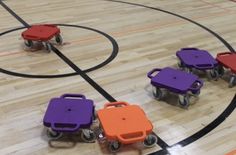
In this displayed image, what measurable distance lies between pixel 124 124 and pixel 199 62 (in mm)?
1170

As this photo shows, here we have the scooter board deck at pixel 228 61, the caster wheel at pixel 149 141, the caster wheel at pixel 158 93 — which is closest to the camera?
the caster wheel at pixel 149 141

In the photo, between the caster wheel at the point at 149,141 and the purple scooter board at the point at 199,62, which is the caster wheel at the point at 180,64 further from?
the caster wheel at the point at 149,141

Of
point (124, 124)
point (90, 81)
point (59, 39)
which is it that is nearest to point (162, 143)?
point (124, 124)

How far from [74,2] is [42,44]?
187 cm

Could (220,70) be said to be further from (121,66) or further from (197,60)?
(121,66)

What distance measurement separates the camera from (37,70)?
3.39 meters

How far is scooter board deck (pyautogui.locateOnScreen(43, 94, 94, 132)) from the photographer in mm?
2373

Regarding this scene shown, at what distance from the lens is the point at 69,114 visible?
245 cm

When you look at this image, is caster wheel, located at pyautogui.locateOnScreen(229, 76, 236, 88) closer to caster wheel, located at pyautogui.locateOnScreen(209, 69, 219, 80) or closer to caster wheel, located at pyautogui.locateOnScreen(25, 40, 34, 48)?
caster wheel, located at pyautogui.locateOnScreen(209, 69, 219, 80)

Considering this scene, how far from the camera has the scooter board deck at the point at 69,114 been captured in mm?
2373

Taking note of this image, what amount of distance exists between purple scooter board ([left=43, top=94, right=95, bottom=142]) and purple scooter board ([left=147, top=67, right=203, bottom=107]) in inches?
24.2

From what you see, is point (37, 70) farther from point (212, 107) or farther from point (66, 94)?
point (212, 107)

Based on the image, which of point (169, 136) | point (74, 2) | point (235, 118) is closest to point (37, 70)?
point (169, 136)

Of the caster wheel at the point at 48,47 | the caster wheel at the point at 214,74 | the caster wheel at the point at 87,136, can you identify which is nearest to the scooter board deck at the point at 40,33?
the caster wheel at the point at 48,47
